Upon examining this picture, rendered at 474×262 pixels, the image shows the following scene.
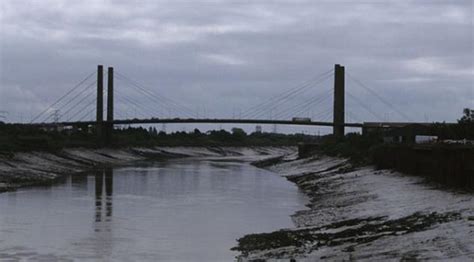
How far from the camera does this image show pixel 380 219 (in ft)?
79.8

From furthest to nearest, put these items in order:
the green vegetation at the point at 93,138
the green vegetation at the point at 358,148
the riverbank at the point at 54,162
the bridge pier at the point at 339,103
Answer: the bridge pier at the point at 339,103 → the green vegetation at the point at 93,138 → the green vegetation at the point at 358,148 → the riverbank at the point at 54,162

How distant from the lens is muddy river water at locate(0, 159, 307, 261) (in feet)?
69.2

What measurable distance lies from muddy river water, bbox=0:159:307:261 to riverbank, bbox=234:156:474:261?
1311 millimetres

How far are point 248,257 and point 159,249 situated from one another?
3132 millimetres

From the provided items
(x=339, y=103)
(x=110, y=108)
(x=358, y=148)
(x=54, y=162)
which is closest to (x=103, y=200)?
(x=358, y=148)

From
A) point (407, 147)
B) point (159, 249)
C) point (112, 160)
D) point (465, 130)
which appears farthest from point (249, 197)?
point (112, 160)

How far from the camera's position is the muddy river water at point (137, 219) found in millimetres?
21094

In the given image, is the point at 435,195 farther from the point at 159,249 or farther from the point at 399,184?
the point at 159,249

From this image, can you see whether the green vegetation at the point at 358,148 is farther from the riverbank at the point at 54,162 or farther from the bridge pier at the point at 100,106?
the bridge pier at the point at 100,106

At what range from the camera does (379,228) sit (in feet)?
71.4

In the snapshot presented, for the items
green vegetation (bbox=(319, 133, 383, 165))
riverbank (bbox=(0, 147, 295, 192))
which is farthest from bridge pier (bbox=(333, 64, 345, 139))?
riverbank (bbox=(0, 147, 295, 192))

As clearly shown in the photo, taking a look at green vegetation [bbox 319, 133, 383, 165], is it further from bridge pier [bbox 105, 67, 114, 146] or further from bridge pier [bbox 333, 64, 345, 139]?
bridge pier [bbox 105, 67, 114, 146]

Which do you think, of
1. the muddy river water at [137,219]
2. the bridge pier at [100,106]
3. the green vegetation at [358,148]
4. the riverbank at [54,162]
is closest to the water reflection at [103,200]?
the muddy river water at [137,219]

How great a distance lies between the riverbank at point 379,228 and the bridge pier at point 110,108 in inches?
3221
